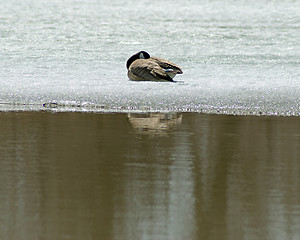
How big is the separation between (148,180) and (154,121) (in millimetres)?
2577

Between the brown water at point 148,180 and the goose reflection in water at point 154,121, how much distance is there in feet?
0.07

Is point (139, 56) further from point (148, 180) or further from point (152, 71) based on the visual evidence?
point (148, 180)

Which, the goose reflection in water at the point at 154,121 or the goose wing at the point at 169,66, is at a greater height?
the goose wing at the point at 169,66

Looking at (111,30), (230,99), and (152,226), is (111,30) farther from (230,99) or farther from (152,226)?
(152,226)

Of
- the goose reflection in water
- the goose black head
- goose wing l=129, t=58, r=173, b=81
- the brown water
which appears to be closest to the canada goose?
goose wing l=129, t=58, r=173, b=81

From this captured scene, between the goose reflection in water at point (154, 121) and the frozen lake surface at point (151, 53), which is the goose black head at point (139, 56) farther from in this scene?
the goose reflection in water at point (154, 121)

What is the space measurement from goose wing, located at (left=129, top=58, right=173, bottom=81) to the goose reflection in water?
6.27 ft

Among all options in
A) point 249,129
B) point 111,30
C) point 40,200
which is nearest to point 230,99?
point 249,129

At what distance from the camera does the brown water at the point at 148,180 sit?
3.38 m

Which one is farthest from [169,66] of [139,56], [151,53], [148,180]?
[148,180]

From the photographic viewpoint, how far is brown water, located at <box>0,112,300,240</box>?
3.38 m

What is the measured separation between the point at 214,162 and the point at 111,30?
8967mm

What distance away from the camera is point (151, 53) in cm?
1152

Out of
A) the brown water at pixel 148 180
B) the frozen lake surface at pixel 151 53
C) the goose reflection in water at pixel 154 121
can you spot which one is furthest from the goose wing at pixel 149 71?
the brown water at pixel 148 180
